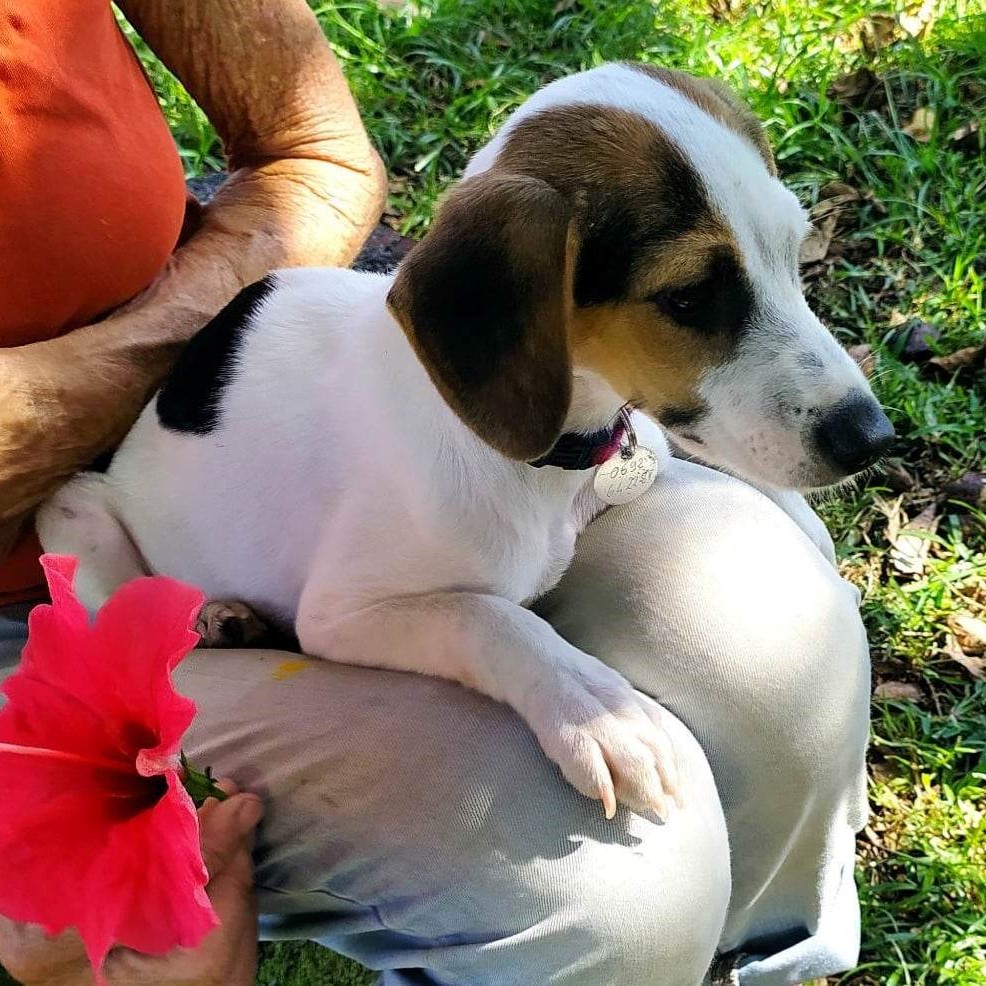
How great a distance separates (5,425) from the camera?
1.70 m

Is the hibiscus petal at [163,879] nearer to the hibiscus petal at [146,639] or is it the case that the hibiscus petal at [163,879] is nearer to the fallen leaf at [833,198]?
the hibiscus petal at [146,639]

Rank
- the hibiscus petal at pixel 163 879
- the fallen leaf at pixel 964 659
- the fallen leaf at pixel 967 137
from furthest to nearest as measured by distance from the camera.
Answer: the fallen leaf at pixel 967 137
the fallen leaf at pixel 964 659
the hibiscus petal at pixel 163 879

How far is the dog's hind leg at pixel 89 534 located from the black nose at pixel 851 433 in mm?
1222

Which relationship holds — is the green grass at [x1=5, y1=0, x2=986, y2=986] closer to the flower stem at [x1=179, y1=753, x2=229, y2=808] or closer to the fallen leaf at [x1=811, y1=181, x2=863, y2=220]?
the fallen leaf at [x1=811, y1=181, x2=863, y2=220]

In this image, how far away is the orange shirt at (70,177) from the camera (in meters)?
1.66

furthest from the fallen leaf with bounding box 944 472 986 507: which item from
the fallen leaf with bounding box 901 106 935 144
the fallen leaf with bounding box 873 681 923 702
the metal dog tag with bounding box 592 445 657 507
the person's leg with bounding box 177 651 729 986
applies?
the person's leg with bounding box 177 651 729 986

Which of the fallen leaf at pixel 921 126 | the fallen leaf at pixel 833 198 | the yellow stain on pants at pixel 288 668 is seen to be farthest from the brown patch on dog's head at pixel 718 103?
the fallen leaf at pixel 921 126

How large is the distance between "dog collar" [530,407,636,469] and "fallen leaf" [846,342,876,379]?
3.81 feet

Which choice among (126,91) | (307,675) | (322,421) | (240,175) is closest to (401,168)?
(240,175)

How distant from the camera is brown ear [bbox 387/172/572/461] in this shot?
144 cm

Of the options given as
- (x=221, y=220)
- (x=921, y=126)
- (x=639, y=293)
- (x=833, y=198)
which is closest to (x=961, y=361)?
(x=833, y=198)

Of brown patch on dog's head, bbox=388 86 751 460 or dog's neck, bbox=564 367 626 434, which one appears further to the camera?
dog's neck, bbox=564 367 626 434

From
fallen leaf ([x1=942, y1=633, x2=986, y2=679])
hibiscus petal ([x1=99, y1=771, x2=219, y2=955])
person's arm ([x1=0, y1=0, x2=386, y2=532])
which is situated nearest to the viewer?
hibiscus petal ([x1=99, y1=771, x2=219, y2=955])

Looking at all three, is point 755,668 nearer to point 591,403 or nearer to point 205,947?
point 591,403
